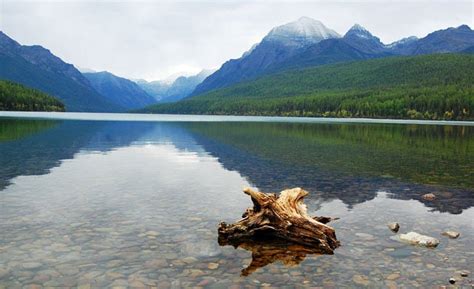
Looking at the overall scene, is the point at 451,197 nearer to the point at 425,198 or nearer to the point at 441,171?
the point at 425,198

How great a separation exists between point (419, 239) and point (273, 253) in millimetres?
5607

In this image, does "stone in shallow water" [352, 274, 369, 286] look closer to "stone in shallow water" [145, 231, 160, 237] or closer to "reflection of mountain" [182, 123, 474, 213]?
"stone in shallow water" [145, 231, 160, 237]

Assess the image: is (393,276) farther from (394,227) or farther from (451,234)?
(451,234)

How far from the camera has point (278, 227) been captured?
15.8 meters

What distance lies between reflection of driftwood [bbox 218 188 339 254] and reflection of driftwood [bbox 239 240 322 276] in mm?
291

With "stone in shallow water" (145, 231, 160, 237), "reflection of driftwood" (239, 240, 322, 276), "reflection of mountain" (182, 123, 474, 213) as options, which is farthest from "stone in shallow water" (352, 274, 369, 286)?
"reflection of mountain" (182, 123, 474, 213)

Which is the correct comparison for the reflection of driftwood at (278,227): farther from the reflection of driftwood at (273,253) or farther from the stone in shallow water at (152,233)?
the stone in shallow water at (152,233)

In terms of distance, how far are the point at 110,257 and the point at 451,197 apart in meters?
19.6

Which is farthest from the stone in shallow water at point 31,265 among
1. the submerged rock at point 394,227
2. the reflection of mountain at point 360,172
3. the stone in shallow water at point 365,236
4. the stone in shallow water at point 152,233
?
the reflection of mountain at point 360,172

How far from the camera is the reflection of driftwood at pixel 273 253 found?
1366 cm

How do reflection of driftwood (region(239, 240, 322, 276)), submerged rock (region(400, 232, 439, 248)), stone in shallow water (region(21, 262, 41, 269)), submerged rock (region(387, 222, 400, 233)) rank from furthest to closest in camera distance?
1. submerged rock (region(387, 222, 400, 233))
2. submerged rock (region(400, 232, 439, 248))
3. reflection of driftwood (region(239, 240, 322, 276))
4. stone in shallow water (region(21, 262, 41, 269))

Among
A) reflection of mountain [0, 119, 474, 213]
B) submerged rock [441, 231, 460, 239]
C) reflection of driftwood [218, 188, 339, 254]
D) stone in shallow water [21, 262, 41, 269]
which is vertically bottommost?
reflection of mountain [0, 119, 474, 213]

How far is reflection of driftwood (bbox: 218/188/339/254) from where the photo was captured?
15372mm

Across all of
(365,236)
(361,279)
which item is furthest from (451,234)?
(361,279)
